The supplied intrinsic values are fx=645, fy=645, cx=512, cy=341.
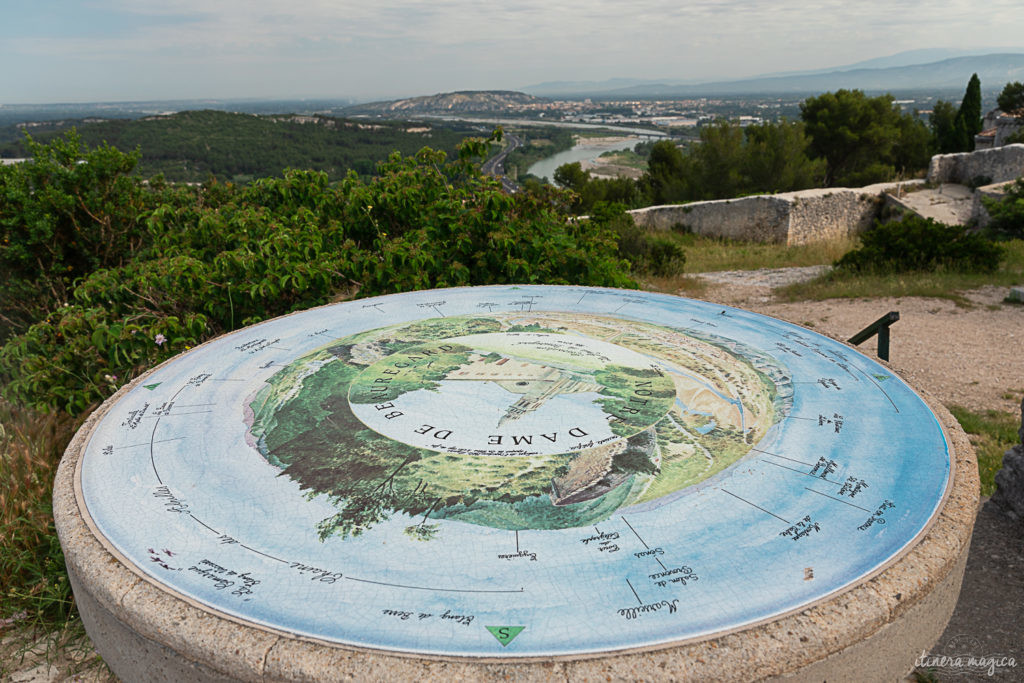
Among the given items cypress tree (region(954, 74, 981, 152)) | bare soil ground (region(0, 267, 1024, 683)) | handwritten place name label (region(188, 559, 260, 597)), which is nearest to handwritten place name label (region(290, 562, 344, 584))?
handwritten place name label (region(188, 559, 260, 597))

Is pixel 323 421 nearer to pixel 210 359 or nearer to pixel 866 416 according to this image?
pixel 210 359

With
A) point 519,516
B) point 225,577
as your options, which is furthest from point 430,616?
point 225,577

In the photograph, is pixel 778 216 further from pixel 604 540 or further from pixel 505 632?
pixel 505 632

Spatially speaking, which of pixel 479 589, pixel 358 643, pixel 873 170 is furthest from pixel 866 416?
pixel 873 170

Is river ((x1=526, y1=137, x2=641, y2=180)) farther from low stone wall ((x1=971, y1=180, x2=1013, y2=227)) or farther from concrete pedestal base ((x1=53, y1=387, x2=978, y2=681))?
concrete pedestal base ((x1=53, y1=387, x2=978, y2=681))

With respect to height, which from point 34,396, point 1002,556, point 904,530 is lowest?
point 1002,556
